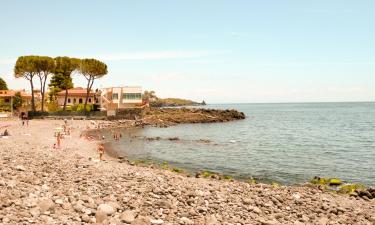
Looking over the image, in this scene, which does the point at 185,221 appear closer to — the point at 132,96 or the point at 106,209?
the point at 106,209

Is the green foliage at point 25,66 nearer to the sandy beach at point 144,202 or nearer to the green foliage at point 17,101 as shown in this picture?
the green foliage at point 17,101

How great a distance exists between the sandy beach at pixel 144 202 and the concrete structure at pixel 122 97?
70767mm

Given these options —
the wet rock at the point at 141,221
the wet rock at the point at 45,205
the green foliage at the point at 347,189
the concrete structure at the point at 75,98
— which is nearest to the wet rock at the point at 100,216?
the wet rock at the point at 141,221

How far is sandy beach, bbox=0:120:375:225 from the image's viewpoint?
39.7 feet

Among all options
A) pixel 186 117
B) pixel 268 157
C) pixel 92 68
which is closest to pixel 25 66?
pixel 92 68

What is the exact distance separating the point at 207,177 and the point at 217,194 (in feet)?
28.4

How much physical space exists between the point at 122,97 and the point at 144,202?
78053 millimetres

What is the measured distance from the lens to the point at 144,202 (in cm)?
1435

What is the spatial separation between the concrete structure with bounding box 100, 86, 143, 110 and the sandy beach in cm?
7077

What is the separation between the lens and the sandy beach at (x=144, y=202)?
12109 mm

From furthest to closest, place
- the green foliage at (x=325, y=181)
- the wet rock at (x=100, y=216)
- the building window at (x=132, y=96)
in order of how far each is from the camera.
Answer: the building window at (x=132, y=96) < the green foliage at (x=325, y=181) < the wet rock at (x=100, y=216)

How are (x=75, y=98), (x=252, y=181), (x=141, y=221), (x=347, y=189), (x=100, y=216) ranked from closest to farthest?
(x=100, y=216) → (x=141, y=221) → (x=347, y=189) → (x=252, y=181) → (x=75, y=98)

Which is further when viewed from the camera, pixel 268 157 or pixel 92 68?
pixel 92 68

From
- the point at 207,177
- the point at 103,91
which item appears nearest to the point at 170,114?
the point at 103,91
